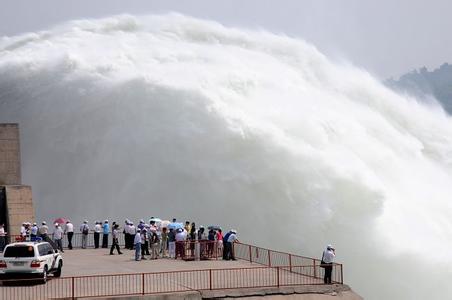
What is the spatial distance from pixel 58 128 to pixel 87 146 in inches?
83.0

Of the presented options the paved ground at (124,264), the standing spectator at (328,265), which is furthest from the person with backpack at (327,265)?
the paved ground at (124,264)

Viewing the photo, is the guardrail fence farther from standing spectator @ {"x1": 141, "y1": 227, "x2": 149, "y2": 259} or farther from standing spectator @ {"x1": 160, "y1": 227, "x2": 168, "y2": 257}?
standing spectator @ {"x1": 160, "y1": 227, "x2": 168, "y2": 257}

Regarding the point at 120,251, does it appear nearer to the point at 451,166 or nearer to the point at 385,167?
the point at 385,167

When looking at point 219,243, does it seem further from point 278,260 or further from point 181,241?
point 278,260

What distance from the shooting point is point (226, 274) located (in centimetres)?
2614

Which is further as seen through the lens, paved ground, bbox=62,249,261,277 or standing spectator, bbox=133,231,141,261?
standing spectator, bbox=133,231,141,261

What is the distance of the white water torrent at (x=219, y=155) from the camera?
3672 cm

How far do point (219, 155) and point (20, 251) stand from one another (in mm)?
16857

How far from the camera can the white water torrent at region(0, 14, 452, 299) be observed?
36.7 meters

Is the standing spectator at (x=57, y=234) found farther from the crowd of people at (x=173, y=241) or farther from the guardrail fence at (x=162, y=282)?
the guardrail fence at (x=162, y=282)

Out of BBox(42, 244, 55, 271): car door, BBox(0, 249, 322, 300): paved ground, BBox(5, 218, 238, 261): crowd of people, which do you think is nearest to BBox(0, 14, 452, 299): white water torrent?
BBox(5, 218, 238, 261): crowd of people

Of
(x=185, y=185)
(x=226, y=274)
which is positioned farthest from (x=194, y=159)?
(x=226, y=274)

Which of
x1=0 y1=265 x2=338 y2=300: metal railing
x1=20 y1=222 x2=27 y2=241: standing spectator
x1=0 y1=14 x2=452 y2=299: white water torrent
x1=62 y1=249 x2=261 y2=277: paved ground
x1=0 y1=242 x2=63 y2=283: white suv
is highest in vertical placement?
x1=0 y1=14 x2=452 y2=299: white water torrent

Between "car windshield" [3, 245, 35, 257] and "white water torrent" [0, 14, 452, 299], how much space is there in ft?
50.0
